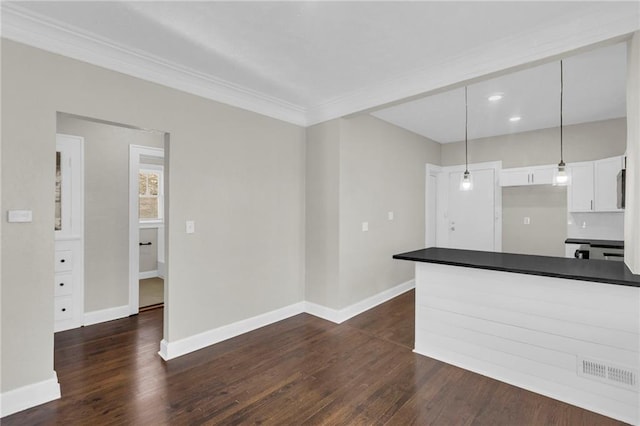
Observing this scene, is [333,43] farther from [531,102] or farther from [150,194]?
[150,194]

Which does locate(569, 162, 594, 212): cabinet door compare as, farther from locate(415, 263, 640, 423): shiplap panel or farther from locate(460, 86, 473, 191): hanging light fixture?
locate(415, 263, 640, 423): shiplap panel

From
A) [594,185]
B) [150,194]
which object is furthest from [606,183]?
[150,194]

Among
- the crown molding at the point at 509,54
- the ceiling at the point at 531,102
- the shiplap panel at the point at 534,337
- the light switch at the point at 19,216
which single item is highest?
the ceiling at the point at 531,102

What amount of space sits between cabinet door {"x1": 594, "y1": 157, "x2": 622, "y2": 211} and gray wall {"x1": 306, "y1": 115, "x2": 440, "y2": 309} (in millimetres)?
2754

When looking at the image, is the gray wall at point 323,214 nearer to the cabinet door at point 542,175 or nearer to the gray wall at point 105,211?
the gray wall at point 105,211

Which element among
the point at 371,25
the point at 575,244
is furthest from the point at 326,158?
the point at 575,244

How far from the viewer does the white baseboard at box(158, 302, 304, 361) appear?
2973 millimetres

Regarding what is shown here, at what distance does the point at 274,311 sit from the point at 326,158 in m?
2.06

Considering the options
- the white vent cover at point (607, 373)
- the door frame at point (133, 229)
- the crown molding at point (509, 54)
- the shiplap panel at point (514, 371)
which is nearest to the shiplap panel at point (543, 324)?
the white vent cover at point (607, 373)

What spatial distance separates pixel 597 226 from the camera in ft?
15.4

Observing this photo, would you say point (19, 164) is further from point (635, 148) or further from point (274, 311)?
point (635, 148)

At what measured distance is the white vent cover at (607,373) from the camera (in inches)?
82.0

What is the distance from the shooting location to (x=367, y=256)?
14.3 feet

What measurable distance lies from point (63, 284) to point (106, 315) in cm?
63
